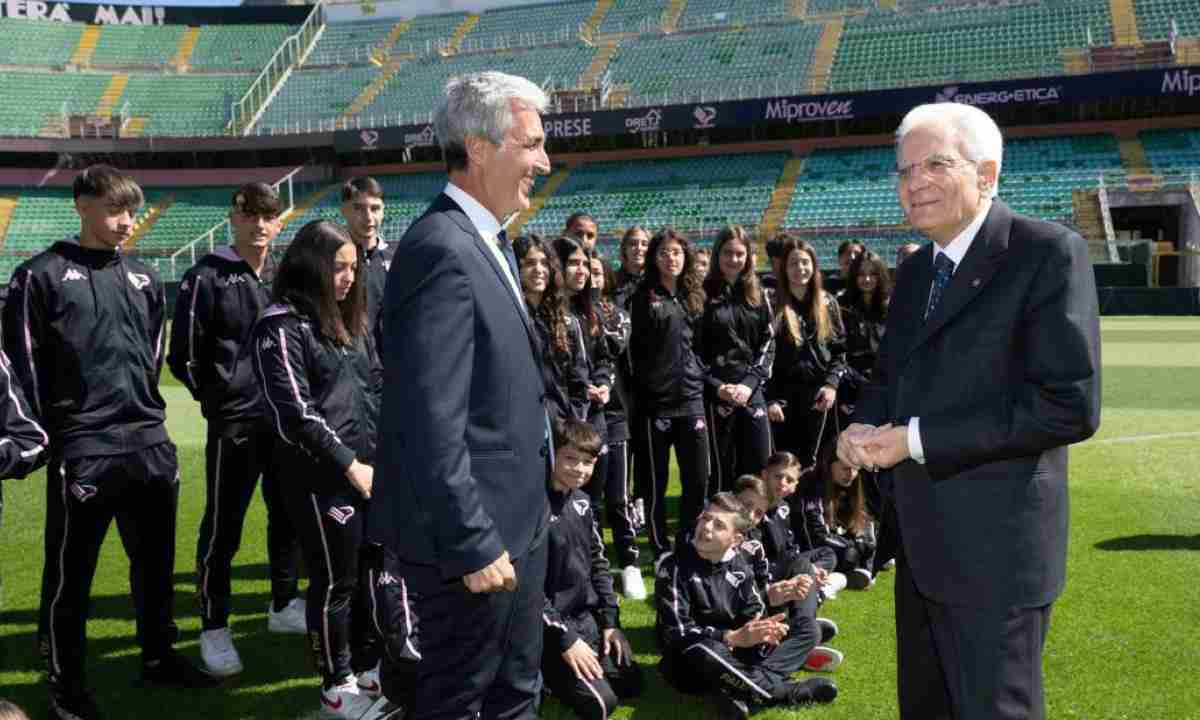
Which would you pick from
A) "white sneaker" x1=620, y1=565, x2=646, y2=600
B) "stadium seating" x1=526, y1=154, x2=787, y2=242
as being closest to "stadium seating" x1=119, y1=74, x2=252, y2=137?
"stadium seating" x1=526, y1=154, x2=787, y2=242

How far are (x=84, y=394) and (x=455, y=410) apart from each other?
2537 mm

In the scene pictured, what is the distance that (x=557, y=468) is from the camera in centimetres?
479

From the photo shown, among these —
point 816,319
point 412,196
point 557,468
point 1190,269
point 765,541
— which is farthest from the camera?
point 412,196

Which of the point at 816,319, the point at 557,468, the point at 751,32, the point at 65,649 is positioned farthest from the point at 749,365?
the point at 751,32

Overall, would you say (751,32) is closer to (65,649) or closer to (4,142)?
(4,142)

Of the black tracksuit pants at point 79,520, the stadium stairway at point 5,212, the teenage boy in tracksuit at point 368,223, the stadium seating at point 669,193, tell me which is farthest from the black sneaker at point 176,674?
the stadium stairway at point 5,212

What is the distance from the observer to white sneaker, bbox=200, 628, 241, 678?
4.98 meters

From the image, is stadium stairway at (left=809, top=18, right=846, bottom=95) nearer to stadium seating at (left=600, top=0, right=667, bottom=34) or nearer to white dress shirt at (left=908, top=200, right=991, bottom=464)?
stadium seating at (left=600, top=0, right=667, bottom=34)

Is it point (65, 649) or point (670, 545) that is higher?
point (65, 649)

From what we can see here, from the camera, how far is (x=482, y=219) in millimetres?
2789

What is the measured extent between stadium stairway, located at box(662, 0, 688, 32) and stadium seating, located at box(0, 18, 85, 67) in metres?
28.6

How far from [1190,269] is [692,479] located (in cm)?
2733

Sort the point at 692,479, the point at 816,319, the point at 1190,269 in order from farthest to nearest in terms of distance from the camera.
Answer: the point at 1190,269 < the point at 816,319 < the point at 692,479

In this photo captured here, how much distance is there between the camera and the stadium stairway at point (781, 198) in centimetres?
3297
